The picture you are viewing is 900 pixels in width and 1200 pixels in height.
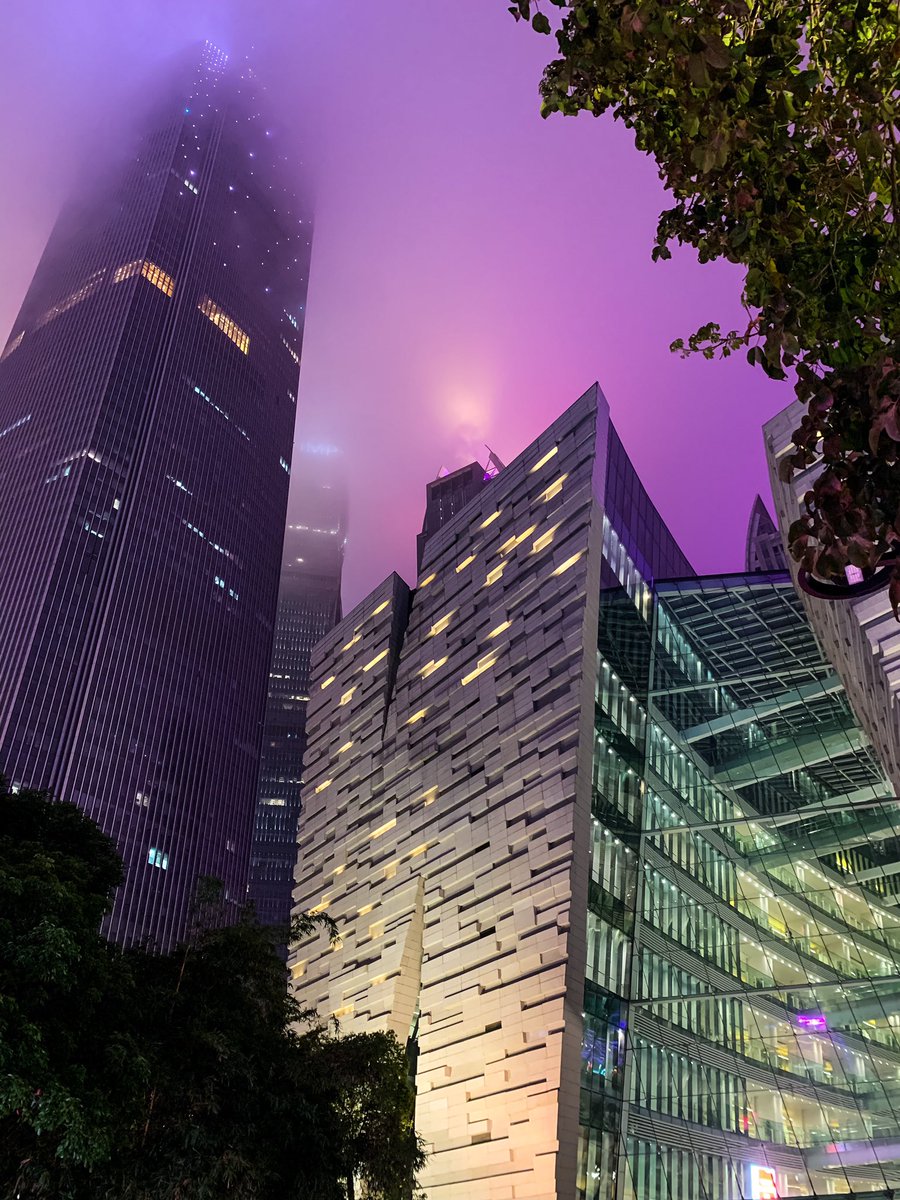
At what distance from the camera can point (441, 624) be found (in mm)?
51656

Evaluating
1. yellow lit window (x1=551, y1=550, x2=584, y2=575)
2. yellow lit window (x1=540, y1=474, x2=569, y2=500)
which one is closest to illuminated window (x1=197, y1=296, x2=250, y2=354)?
yellow lit window (x1=540, y1=474, x2=569, y2=500)

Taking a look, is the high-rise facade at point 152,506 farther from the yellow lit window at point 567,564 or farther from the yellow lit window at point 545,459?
the yellow lit window at point 567,564

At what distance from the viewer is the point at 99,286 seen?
128m

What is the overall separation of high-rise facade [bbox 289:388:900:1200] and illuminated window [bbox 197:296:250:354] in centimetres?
9680

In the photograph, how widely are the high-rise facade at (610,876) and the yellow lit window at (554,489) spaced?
290 millimetres

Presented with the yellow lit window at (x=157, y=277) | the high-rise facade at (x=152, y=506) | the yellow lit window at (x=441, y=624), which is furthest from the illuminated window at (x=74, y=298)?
the yellow lit window at (x=441, y=624)

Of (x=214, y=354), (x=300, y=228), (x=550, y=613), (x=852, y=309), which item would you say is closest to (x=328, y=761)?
(x=550, y=613)

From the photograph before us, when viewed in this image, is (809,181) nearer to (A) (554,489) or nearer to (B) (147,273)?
(A) (554,489)

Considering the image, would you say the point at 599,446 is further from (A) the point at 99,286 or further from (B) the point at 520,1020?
(A) the point at 99,286

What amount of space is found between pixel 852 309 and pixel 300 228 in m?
191

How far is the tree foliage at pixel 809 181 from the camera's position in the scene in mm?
4453

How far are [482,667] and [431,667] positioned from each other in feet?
19.3

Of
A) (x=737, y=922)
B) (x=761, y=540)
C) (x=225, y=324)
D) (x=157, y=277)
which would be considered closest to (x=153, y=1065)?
(x=737, y=922)

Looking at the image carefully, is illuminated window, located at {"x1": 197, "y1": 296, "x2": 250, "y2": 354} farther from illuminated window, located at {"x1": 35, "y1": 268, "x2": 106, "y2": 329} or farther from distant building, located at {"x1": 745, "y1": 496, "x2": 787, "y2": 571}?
distant building, located at {"x1": 745, "y1": 496, "x2": 787, "y2": 571}
